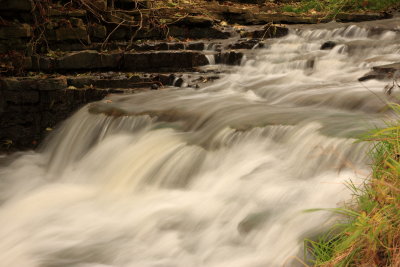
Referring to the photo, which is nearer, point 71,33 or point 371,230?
point 371,230

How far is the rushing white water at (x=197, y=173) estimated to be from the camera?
3.40 metres

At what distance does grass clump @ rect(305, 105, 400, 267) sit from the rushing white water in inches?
8.0

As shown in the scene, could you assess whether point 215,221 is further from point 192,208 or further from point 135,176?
point 135,176

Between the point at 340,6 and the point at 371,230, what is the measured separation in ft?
31.3

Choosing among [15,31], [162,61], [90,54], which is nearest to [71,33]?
[90,54]

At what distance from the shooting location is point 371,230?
2.45m

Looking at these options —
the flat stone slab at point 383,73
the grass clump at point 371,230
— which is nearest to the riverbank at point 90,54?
the flat stone slab at point 383,73

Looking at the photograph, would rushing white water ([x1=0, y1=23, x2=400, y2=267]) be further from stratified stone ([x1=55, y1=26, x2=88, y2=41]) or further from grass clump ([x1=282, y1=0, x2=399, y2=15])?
grass clump ([x1=282, y1=0, x2=399, y2=15])

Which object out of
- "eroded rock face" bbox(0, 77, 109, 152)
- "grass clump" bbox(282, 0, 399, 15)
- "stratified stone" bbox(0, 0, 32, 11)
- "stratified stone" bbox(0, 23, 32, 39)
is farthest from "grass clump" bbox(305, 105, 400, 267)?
"grass clump" bbox(282, 0, 399, 15)

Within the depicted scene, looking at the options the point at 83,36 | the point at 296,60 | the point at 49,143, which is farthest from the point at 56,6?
the point at 296,60

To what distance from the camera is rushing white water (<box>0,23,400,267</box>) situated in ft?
11.2

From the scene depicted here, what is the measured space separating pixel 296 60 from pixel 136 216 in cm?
446

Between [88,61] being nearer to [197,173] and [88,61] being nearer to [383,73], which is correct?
[197,173]

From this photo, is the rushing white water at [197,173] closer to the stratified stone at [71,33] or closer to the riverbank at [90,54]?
the riverbank at [90,54]
